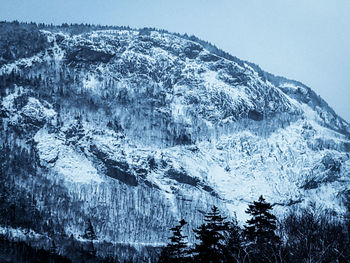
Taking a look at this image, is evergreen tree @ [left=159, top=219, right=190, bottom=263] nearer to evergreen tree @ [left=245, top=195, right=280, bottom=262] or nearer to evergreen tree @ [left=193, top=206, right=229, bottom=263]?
evergreen tree @ [left=193, top=206, right=229, bottom=263]

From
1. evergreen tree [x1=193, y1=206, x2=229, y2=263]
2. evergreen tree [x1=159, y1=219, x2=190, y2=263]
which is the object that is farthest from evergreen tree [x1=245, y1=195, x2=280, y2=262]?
evergreen tree [x1=159, y1=219, x2=190, y2=263]

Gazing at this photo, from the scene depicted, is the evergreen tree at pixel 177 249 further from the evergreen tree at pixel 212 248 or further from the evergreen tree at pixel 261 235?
the evergreen tree at pixel 261 235

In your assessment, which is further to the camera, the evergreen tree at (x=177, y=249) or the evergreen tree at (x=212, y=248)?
the evergreen tree at (x=177, y=249)

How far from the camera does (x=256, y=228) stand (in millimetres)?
39688

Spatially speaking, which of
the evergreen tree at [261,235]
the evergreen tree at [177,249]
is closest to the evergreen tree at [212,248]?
the evergreen tree at [177,249]

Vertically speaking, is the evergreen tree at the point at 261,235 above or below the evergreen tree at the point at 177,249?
above

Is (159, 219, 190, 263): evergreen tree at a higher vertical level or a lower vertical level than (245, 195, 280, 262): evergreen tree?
lower

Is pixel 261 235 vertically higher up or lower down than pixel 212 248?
higher up

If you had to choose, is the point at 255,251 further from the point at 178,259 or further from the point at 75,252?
the point at 75,252

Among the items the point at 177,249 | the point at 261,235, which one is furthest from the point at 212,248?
the point at 261,235

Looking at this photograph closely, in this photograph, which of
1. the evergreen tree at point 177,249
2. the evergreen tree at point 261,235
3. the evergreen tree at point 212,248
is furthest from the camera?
the evergreen tree at point 177,249

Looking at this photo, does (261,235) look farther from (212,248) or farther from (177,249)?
(177,249)

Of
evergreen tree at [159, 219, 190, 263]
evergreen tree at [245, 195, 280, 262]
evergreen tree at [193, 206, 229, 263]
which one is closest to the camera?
evergreen tree at [245, 195, 280, 262]

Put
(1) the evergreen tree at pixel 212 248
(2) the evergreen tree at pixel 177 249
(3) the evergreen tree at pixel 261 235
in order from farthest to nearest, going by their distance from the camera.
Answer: (2) the evergreen tree at pixel 177 249 < (1) the evergreen tree at pixel 212 248 < (3) the evergreen tree at pixel 261 235
